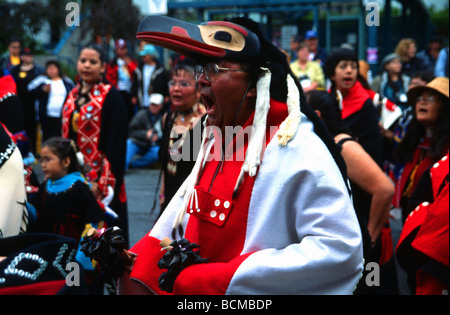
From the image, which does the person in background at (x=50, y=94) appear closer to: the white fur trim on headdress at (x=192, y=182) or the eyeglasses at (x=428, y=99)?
the eyeglasses at (x=428, y=99)

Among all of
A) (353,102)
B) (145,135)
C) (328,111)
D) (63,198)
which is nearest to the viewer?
(328,111)

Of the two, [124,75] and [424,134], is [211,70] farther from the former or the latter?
[124,75]

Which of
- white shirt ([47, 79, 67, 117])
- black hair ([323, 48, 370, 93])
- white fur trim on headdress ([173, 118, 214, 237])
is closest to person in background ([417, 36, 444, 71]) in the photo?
white shirt ([47, 79, 67, 117])

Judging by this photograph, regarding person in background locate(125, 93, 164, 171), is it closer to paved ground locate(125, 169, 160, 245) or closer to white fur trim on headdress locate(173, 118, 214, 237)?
paved ground locate(125, 169, 160, 245)

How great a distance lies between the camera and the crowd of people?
201cm

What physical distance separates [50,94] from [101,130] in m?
5.58

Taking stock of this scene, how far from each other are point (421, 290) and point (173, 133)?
2147mm

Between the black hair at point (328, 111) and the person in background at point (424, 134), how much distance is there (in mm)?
842

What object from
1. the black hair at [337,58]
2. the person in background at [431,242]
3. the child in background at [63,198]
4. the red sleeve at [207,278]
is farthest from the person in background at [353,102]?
the red sleeve at [207,278]

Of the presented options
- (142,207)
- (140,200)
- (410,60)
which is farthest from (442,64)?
(142,207)

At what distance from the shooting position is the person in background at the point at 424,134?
14.3 ft

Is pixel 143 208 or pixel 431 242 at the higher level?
pixel 431 242

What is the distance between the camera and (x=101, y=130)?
15.9ft
